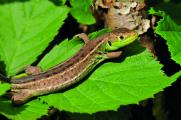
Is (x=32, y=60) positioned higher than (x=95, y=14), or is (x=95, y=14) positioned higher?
(x=95, y=14)

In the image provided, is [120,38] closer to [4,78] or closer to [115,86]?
[115,86]

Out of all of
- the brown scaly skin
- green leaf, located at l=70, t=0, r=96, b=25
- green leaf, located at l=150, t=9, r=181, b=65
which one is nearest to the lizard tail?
the brown scaly skin

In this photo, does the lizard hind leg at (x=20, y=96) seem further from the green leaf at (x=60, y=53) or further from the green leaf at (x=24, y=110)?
the green leaf at (x=60, y=53)

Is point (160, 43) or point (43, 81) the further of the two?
point (160, 43)

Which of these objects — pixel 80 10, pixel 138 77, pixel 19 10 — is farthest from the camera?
pixel 80 10

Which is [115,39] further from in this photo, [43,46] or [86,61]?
[43,46]

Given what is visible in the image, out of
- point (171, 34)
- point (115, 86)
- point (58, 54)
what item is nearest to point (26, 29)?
point (58, 54)

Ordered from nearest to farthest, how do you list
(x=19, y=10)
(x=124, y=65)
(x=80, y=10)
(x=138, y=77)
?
(x=138, y=77) < (x=124, y=65) < (x=19, y=10) < (x=80, y=10)

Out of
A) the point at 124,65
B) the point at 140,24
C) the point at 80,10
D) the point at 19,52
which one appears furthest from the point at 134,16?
the point at 19,52
